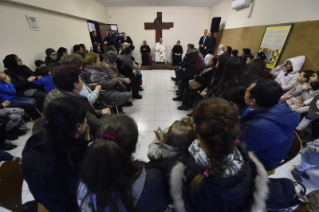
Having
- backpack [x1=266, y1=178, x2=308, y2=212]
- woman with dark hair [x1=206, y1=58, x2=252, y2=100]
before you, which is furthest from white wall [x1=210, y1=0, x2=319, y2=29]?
backpack [x1=266, y1=178, x2=308, y2=212]

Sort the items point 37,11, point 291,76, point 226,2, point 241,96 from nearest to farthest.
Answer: point 241,96, point 291,76, point 37,11, point 226,2

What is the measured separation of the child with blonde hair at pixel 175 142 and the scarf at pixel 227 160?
194 millimetres

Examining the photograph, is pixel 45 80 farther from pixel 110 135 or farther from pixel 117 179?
pixel 117 179

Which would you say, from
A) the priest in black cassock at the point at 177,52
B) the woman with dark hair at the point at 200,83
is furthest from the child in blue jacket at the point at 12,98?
the priest in black cassock at the point at 177,52

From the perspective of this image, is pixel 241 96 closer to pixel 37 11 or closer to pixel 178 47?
pixel 37 11

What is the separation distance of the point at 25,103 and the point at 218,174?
3.33 metres

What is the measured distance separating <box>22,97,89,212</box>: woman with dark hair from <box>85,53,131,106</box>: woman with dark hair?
5.42 feet

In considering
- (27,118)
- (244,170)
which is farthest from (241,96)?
(27,118)

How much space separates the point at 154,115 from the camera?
10.0 feet

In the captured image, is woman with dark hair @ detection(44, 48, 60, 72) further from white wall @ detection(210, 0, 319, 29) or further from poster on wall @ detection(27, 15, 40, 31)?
white wall @ detection(210, 0, 319, 29)

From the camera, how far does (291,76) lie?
2678mm

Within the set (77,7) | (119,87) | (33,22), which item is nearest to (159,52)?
(77,7)

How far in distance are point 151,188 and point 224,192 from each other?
1.16 ft

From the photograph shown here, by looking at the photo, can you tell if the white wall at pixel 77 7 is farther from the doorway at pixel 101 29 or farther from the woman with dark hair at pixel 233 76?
the woman with dark hair at pixel 233 76
